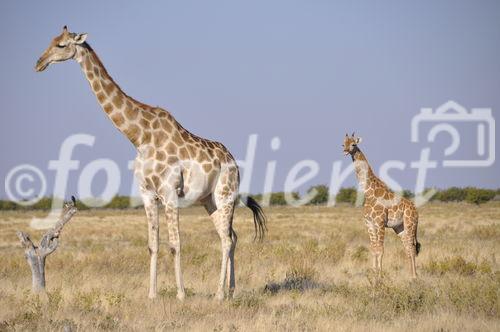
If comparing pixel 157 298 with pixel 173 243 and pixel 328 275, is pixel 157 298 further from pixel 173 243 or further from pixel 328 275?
pixel 328 275

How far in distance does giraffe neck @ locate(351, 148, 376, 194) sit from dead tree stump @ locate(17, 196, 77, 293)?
6.23 meters

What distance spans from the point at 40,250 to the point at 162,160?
8.38ft

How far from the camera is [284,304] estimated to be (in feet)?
31.9

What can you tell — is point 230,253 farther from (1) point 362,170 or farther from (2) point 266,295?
(1) point 362,170

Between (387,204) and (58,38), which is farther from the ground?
(58,38)

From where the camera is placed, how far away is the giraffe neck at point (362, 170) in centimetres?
1448

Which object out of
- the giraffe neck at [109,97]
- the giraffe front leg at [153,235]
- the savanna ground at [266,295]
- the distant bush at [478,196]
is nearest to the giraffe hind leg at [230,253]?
the savanna ground at [266,295]

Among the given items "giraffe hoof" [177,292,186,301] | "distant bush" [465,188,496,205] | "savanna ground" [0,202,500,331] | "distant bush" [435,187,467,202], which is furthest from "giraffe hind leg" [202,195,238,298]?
"distant bush" [435,187,467,202]

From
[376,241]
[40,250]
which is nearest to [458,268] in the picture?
[376,241]

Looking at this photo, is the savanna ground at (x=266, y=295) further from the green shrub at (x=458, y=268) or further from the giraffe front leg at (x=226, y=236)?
the giraffe front leg at (x=226, y=236)

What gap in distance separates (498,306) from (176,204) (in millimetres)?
4450

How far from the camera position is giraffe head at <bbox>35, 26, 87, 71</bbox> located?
9414 millimetres

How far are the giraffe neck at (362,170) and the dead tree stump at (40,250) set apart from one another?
6230mm

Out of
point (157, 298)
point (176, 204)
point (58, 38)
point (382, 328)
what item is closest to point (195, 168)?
point (176, 204)
